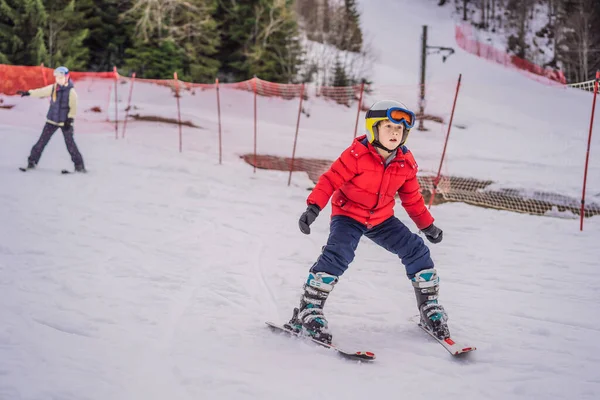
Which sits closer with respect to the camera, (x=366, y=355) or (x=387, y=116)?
(x=366, y=355)

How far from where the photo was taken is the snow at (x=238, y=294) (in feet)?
8.64

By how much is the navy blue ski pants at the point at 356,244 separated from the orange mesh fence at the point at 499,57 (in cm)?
3033

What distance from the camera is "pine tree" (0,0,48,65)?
19688 millimetres

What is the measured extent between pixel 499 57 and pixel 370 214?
40423 millimetres

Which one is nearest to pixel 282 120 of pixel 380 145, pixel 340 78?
pixel 340 78

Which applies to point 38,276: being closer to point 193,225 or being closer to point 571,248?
point 193,225

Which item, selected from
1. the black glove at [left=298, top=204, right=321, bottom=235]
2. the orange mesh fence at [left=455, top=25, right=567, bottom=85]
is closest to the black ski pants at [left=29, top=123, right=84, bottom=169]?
the black glove at [left=298, top=204, right=321, bottom=235]

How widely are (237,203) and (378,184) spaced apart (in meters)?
5.12

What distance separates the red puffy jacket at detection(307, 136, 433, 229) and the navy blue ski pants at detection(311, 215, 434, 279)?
0.21ft

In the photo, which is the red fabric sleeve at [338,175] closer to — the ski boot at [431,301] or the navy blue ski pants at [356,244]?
the navy blue ski pants at [356,244]

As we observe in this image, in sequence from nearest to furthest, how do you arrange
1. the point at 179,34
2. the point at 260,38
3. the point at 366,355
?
the point at 366,355
the point at 179,34
the point at 260,38

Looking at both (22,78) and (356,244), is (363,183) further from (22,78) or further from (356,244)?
(22,78)

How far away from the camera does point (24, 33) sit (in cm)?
2031

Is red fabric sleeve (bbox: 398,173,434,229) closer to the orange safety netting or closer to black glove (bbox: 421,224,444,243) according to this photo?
black glove (bbox: 421,224,444,243)
